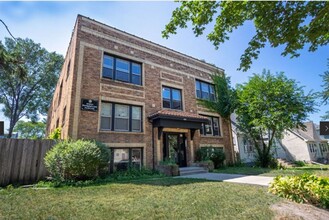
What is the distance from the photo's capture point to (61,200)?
5363 millimetres

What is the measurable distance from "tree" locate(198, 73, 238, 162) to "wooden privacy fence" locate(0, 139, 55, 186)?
12162 millimetres

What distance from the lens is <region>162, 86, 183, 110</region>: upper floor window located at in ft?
47.8

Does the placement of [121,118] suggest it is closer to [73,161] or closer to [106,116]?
[106,116]

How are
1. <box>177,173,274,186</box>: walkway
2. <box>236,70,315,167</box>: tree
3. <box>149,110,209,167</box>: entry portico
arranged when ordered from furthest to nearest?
1. <box>236,70,315,167</box>: tree
2. <box>149,110,209,167</box>: entry portico
3. <box>177,173,274,186</box>: walkway

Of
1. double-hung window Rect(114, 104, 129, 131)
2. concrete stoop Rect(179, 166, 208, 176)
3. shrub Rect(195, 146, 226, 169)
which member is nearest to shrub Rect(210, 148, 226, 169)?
shrub Rect(195, 146, 226, 169)

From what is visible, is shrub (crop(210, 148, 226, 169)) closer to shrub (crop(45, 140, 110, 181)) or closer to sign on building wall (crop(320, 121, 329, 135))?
sign on building wall (crop(320, 121, 329, 135))

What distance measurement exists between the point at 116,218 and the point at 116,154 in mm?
7365

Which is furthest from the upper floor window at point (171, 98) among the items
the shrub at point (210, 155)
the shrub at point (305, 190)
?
the shrub at point (305, 190)

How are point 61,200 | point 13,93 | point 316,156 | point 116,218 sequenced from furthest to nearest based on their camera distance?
point 316,156 → point 13,93 → point 61,200 → point 116,218

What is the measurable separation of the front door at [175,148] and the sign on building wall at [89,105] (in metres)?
5.36

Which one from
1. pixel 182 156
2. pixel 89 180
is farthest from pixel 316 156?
pixel 89 180

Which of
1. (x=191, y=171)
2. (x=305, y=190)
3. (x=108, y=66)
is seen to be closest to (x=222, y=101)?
(x=191, y=171)

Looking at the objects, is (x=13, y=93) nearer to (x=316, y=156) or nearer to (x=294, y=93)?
(x=294, y=93)

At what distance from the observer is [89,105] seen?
10.8 meters
